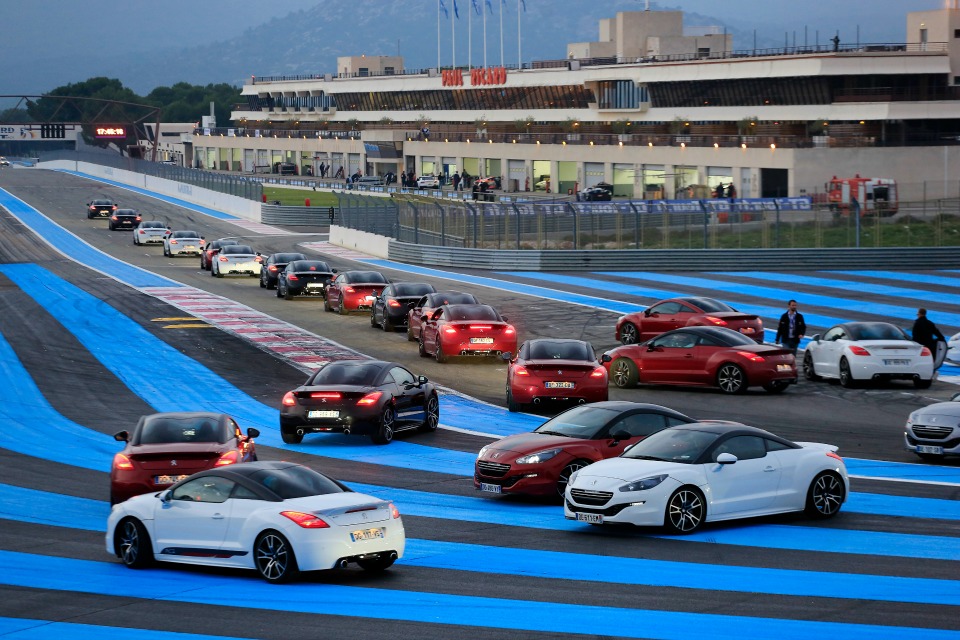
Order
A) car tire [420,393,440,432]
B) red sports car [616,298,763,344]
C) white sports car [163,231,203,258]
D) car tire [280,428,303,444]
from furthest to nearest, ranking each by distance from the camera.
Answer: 1. white sports car [163,231,203,258]
2. red sports car [616,298,763,344]
3. car tire [420,393,440,432]
4. car tire [280,428,303,444]

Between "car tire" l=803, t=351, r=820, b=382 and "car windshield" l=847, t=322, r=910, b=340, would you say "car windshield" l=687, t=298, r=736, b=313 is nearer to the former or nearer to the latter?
"car tire" l=803, t=351, r=820, b=382

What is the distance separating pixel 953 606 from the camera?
12055 millimetres

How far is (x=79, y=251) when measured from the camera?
215 feet

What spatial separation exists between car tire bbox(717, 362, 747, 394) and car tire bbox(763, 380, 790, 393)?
1.54ft

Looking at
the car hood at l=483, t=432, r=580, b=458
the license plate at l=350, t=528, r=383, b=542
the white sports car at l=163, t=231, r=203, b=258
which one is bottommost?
the license plate at l=350, t=528, r=383, b=542

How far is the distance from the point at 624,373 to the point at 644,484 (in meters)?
12.7

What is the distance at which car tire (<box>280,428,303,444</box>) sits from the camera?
71.8 ft

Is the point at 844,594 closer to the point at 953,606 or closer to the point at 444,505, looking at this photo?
the point at 953,606

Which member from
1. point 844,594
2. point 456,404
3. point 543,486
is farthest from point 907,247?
point 844,594

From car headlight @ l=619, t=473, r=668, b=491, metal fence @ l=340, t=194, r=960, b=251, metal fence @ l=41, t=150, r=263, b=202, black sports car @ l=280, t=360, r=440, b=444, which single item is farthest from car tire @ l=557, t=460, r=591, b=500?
metal fence @ l=41, t=150, r=263, b=202

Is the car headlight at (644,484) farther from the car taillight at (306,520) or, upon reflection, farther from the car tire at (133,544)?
the car tire at (133,544)

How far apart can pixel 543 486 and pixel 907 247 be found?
115ft

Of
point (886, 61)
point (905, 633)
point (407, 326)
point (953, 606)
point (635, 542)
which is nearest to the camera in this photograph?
point (905, 633)

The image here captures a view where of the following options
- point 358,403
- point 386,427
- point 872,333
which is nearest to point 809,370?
point 872,333
